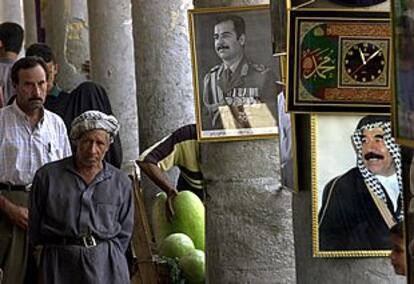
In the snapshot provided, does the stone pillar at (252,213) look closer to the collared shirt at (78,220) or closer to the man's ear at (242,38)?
the man's ear at (242,38)

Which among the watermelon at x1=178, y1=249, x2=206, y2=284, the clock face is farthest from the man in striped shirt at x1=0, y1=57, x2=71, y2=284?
the clock face

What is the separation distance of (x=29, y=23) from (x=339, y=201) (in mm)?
16914

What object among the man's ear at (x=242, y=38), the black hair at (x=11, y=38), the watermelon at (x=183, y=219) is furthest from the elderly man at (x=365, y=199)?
the black hair at (x=11, y=38)

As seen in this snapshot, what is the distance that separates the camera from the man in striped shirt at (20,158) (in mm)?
6672

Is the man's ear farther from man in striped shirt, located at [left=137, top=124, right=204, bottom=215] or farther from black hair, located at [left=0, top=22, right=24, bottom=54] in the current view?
black hair, located at [left=0, top=22, right=24, bottom=54]

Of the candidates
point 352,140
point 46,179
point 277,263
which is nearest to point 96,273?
point 46,179

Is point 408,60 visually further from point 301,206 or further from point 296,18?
point 301,206

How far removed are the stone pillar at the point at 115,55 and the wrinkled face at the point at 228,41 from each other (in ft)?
17.3

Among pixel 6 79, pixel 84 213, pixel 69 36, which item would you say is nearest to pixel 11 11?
pixel 69 36

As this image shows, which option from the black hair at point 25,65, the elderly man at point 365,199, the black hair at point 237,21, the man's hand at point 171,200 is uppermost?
the black hair at point 237,21

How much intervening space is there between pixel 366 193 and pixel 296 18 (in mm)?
685

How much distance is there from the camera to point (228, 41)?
677cm

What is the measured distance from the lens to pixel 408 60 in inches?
119

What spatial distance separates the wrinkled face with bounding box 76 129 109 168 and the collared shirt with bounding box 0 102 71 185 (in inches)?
22.1
